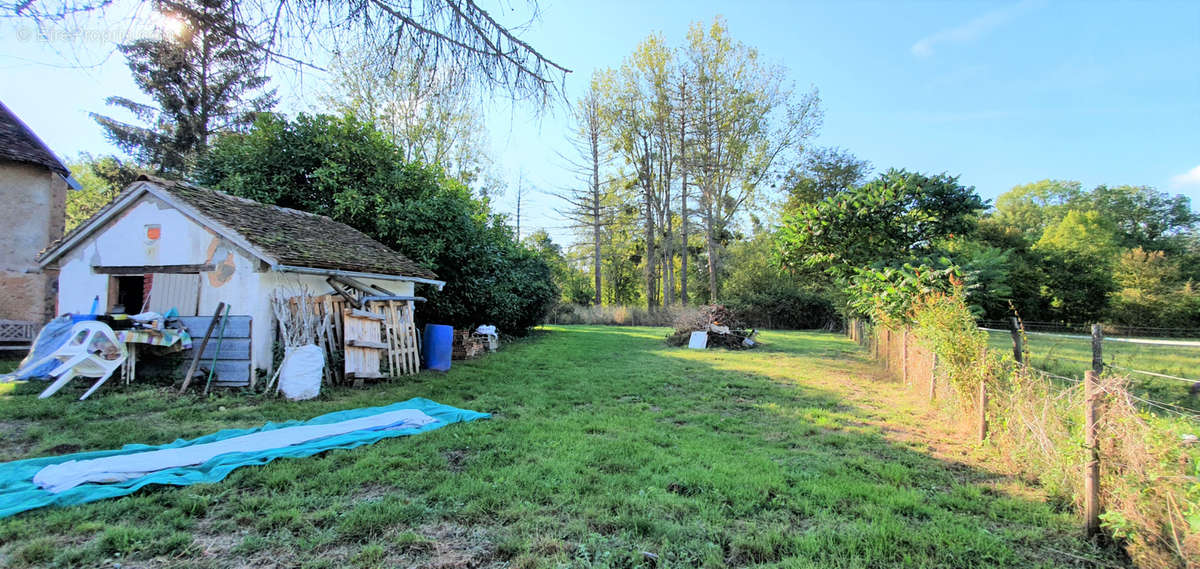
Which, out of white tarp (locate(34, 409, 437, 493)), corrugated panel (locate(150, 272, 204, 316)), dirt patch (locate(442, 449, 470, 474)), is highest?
corrugated panel (locate(150, 272, 204, 316))

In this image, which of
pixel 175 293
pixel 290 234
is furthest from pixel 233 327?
pixel 290 234

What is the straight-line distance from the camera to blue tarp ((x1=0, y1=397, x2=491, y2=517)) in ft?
11.8

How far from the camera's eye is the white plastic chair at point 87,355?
7.14 meters

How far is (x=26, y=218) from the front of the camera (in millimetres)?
12766

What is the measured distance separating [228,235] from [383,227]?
4.76 meters

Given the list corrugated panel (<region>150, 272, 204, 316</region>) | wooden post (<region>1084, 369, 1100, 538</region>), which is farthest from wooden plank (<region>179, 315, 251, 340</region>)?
wooden post (<region>1084, 369, 1100, 538</region>)

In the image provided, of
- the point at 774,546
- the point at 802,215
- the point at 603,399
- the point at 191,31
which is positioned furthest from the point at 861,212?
the point at 191,31

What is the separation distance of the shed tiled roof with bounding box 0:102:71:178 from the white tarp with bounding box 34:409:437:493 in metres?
13.7

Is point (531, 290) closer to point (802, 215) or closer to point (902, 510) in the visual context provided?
point (802, 215)

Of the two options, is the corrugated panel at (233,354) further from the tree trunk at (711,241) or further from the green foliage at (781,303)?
the tree trunk at (711,241)

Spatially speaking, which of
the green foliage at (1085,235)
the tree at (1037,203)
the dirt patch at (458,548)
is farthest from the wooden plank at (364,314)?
the tree at (1037,203)

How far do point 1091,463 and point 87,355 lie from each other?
11.6m

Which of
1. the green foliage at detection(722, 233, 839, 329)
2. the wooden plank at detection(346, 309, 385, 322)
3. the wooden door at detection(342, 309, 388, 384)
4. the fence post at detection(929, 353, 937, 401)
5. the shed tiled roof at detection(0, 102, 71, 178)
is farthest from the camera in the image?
the green foliage at detection(722, 233, 839, 329)

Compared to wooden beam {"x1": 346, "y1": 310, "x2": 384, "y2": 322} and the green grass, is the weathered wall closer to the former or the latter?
wooden beam {"x1": 346, "y1": 310, "x2": 384, "y2": 322}
